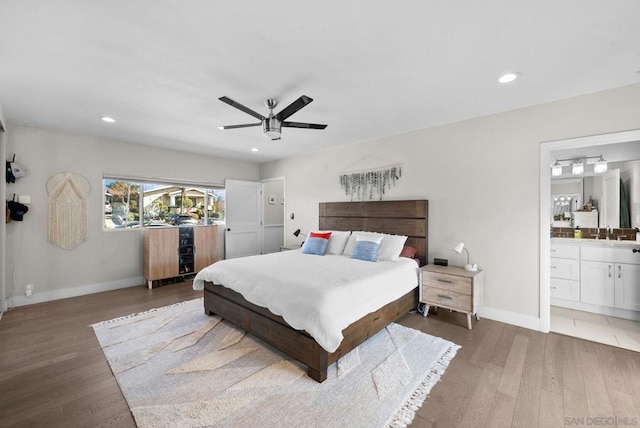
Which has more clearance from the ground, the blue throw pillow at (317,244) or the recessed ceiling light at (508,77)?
the recessed ceiling light at (508,77)

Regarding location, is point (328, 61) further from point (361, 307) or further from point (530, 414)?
point (530, 414)

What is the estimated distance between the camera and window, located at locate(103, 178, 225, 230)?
14.9 feet

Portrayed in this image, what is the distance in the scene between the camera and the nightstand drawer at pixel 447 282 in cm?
291

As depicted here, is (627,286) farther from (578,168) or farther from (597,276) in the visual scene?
(578,168)

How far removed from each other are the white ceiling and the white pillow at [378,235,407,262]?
5.29 feet

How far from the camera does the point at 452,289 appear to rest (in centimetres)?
300

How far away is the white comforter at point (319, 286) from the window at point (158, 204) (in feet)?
8.43

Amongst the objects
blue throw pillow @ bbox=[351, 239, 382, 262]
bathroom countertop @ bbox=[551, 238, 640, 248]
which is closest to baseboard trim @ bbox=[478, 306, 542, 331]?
bathroom countertop @ bbox=[551, 238, 640, 248]

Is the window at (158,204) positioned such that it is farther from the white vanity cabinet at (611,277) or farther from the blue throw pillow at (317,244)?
the white vanity cabinet at (611,277)

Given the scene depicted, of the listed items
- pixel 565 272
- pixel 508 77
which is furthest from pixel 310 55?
pixel 565 272

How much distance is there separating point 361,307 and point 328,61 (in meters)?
2.10

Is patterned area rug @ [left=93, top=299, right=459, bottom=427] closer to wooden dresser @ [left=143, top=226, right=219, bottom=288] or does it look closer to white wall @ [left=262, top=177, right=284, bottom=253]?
wooden dresser @ [left=143, top=226, right=219, bottom=288]

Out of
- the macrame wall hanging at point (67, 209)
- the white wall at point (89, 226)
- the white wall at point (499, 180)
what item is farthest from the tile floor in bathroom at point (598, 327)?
the macrame wall hanging at point (67, 209)

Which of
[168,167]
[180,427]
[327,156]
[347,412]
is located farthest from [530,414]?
[168,167]
